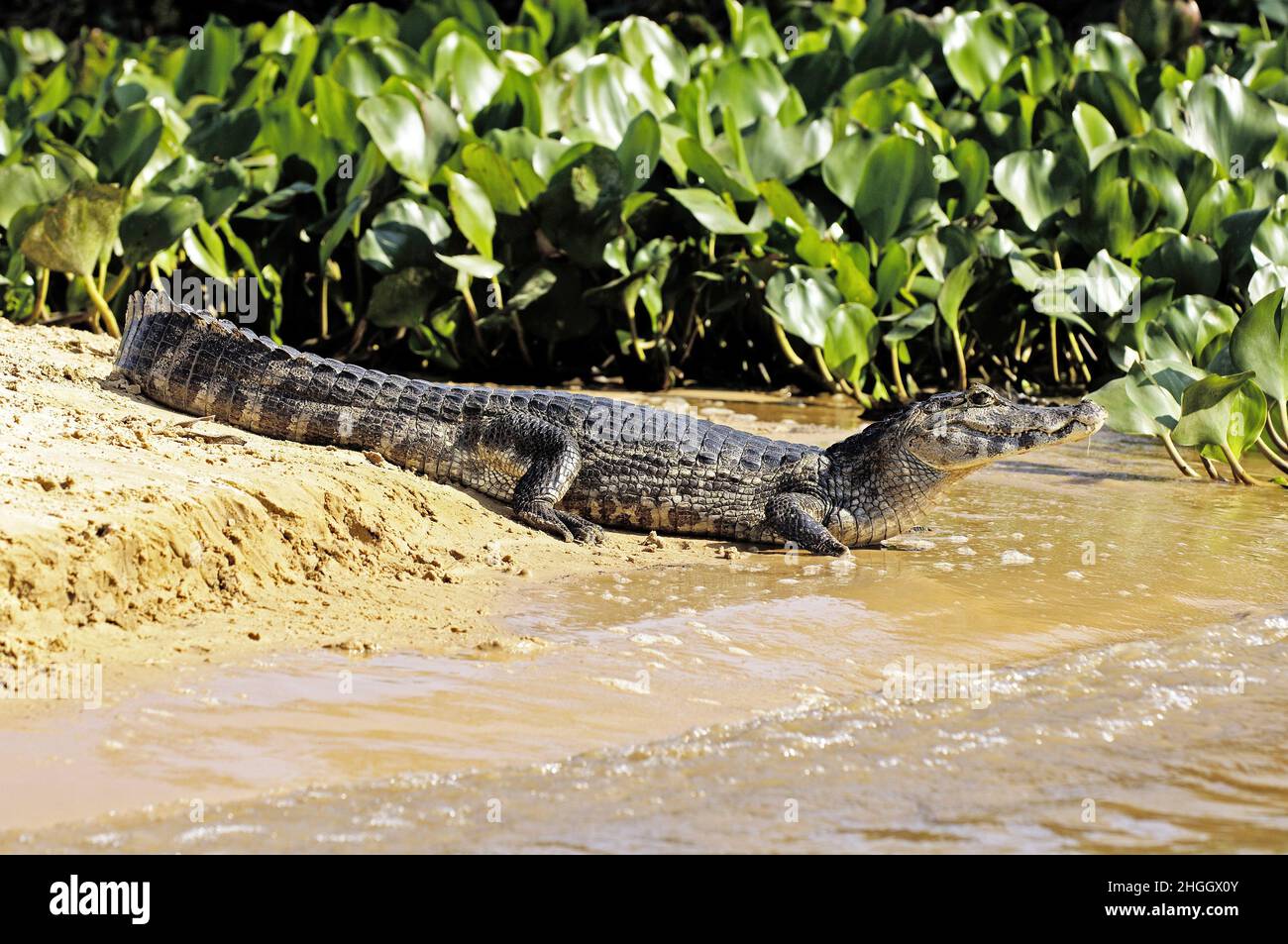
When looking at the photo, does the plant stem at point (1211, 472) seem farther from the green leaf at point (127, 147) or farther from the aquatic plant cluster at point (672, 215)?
the green leaf at point (127, 147)

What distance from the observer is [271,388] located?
559cm

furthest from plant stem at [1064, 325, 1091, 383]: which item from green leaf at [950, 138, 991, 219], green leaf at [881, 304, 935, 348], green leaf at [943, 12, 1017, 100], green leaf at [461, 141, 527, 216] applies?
green leaf at [461, 141, 527, 216]

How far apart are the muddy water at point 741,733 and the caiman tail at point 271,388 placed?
1354 millimetres

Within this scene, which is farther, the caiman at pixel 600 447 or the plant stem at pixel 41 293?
the plant stem at pixel 41 293

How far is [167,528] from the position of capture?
4023 millimetres

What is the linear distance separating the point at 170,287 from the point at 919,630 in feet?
17.1

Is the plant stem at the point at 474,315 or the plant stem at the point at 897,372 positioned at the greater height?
the plant stem at the point at 474,315

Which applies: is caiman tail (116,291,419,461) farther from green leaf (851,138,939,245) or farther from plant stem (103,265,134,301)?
green leaf (851,138,939,245)

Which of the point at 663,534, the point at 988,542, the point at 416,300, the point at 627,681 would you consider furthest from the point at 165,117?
the point at 627,681

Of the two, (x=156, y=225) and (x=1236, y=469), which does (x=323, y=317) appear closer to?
(x=156, y=225)

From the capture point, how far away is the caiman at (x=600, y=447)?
5449mm

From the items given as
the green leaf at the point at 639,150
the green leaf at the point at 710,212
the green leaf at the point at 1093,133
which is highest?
the green leaf at the point at 1093,133

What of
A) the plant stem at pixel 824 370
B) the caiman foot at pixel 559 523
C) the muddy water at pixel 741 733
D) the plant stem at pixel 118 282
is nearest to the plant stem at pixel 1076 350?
the plant stem at pixel 824 370
